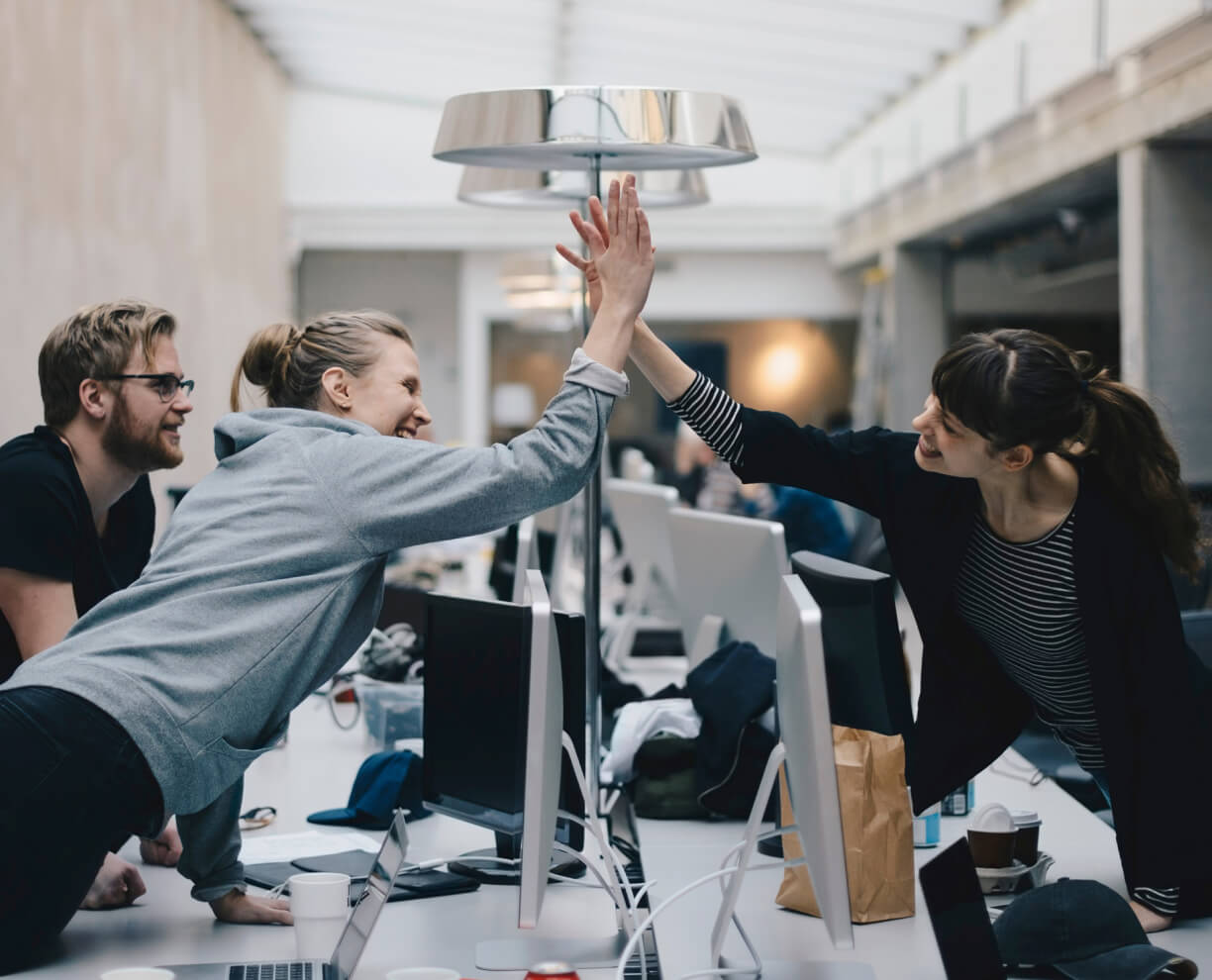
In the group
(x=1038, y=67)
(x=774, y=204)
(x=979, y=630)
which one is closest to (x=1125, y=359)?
(x=1038, y=67)

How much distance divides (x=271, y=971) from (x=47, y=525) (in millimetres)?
859

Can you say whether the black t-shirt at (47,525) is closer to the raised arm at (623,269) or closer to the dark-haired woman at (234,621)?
the dark-haired woman at (234,621)

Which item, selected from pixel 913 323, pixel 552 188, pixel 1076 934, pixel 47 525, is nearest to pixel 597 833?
pixel 1076 934

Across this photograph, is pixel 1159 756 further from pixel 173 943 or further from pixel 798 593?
pixel 173 943

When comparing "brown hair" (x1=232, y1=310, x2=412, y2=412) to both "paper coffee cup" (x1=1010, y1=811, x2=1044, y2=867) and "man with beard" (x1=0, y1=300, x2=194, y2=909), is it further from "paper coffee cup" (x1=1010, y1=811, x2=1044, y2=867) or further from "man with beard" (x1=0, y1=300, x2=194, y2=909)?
"paper coffee cup" (x1=1010, y1=811, x2=1044, y2=867)

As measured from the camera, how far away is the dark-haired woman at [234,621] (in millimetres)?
1821

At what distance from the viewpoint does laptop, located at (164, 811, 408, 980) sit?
5.65 ft

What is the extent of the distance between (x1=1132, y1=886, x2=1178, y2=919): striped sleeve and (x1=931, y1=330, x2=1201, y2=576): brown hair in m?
0.49

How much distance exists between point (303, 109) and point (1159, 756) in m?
14.2

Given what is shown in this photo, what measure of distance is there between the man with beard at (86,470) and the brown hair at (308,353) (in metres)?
0.25

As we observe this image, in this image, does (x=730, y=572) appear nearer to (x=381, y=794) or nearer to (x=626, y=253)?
(x=381, y=794)

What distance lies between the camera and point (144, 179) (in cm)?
909

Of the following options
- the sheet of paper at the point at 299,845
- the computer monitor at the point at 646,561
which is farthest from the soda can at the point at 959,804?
the computer monitor at the point at 646,561

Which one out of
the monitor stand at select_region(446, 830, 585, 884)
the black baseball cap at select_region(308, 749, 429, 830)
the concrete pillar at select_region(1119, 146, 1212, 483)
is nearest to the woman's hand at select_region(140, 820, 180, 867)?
the black baseball cap at select_region(308, 749, 429, 830)
